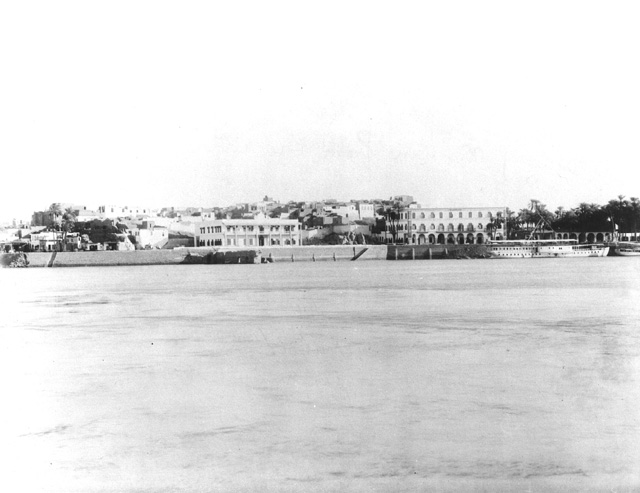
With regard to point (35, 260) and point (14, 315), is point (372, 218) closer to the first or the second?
point (35, 260)

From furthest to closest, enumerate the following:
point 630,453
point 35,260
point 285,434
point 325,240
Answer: point 325,240
point 35,260
point 285,434
point 630,453

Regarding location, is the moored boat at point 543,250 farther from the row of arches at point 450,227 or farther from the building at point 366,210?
the building at point 366,210

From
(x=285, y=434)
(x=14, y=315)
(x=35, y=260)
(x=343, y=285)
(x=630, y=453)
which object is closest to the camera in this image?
(x=630, y=453)

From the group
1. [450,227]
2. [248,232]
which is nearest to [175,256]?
[248,232]

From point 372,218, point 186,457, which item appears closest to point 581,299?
point 186,457

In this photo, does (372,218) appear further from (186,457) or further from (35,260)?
(186,457)

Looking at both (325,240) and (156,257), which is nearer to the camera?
(156,257)

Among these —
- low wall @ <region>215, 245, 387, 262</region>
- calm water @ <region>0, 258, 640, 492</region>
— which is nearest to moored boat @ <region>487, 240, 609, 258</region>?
low wall @ <region>215, 245, 387, 262</region>
